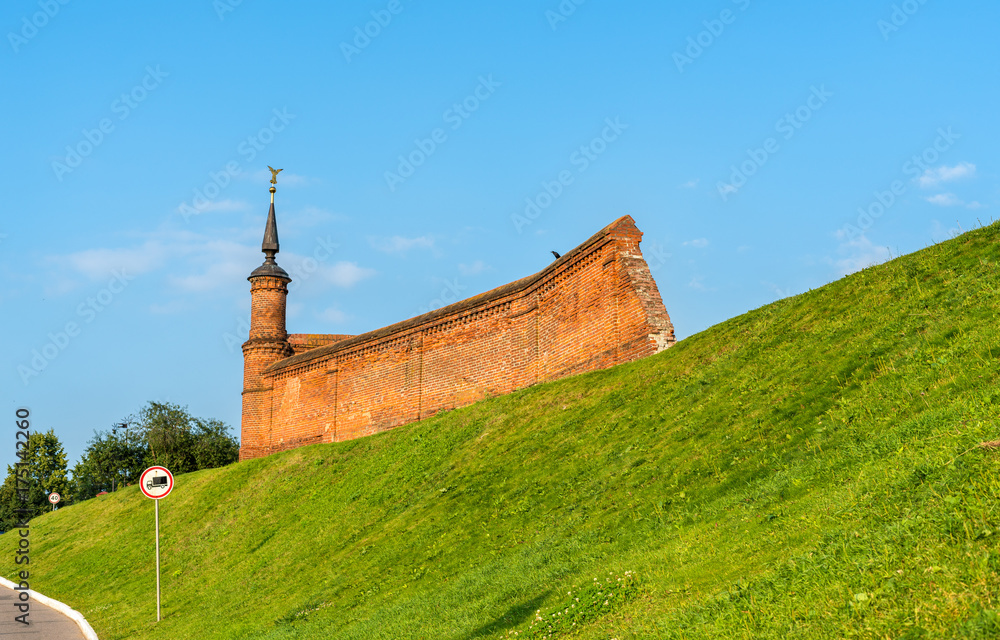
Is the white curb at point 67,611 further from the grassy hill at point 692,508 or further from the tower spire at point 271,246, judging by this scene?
the tower spire at point 271,246

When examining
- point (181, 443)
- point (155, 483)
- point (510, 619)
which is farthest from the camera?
point (181, 443)

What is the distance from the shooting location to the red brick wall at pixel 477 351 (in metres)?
20.6

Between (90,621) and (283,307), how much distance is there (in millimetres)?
20823

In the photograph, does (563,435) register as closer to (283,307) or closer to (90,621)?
(90,621)

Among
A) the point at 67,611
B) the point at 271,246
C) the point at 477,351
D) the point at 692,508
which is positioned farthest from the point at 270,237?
the point at 692,508

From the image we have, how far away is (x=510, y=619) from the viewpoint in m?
9.21

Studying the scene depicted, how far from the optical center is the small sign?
15.9 meters

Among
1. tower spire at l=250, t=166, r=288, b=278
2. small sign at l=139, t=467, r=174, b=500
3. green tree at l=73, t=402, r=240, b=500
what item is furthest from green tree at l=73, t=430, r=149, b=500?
small sign at l=139, t=467, r=174, b=500

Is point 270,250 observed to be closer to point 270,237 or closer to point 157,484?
point 270,237

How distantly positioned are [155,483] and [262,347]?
2041 cm

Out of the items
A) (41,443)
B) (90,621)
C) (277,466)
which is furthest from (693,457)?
(41,443)

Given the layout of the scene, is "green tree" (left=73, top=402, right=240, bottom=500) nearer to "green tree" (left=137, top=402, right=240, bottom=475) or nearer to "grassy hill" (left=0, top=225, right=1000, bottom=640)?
"green tree" (left=137, top=402, right=240, bottom=475)

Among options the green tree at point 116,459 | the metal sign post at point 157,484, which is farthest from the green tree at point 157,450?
the metal sign post at point 157,484

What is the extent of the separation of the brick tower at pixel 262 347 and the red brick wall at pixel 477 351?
12cm
